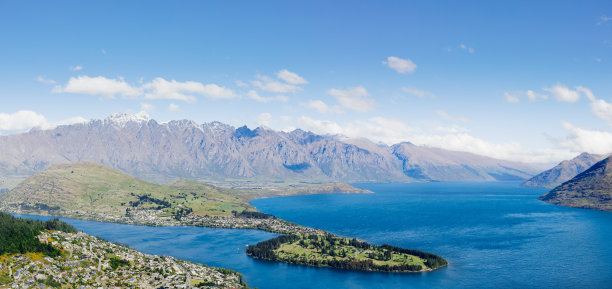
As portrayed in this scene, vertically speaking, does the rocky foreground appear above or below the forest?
below

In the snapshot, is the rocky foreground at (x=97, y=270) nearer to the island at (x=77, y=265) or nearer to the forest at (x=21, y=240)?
the island at (x=77, y=265)

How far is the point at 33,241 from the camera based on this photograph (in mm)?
140125

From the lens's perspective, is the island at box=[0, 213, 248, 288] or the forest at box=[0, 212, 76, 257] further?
the forest at box=[0, 212, 76, 257]

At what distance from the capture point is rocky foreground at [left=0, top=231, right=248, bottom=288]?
125m

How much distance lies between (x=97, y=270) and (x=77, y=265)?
21.3 ft

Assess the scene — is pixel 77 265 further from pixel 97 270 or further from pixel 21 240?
pixel 21 240

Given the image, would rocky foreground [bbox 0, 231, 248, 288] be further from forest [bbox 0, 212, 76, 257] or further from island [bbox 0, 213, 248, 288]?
forest [bbox 0, 212, 76, 257]

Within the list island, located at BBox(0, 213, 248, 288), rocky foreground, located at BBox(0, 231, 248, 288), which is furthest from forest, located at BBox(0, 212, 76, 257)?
rocky foreground, located at BBox(0, 231, 248, 288)

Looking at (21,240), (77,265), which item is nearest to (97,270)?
(77,265)

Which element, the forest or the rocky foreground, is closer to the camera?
the rocky foreground

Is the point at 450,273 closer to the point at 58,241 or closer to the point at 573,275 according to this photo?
the point at 573,275

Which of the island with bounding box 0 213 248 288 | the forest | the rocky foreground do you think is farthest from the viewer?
the forest

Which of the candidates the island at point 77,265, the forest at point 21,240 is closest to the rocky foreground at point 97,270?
the island at point 77,265

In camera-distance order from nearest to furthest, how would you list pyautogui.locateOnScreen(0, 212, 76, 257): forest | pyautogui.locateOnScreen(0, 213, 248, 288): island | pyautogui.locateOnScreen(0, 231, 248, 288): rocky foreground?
1. pyautogui.locateOnScreen(0, 231, 248, 288): rocky foreground
2. pyautogui.locateOnScreen(0, 213, 248, 288): island
3. pyautogui.locateOnScreen(0, 212, 76, 257): forest
